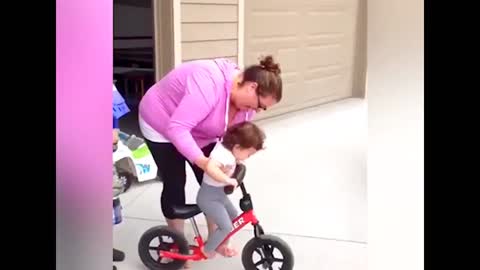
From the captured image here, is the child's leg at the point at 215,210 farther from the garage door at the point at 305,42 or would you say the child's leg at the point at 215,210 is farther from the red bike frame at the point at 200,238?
the garage door at the point at 305,42

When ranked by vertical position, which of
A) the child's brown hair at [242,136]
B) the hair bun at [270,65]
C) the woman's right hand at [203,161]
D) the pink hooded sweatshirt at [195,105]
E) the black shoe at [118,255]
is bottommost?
the black shoe at [118,255]

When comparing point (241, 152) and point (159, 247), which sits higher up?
point (241, 152)

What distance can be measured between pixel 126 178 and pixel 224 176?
135 millimetres

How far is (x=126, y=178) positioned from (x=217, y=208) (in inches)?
4.9

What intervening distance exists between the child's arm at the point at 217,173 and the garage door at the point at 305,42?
0.27ft

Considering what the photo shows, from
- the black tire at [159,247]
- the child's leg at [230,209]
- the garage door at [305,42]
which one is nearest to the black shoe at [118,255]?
the black tire at [159,247]

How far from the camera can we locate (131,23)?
744 mm

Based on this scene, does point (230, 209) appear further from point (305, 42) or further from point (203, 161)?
point (305, 42)

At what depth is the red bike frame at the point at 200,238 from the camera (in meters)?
0.74

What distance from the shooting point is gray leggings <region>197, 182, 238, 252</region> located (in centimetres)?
74

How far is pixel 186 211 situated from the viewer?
2.46 feet

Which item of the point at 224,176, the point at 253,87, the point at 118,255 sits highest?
the point at 253,87

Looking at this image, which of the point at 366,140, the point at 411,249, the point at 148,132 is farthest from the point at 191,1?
the point at 411,249

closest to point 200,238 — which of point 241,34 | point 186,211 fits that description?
point 186,211
